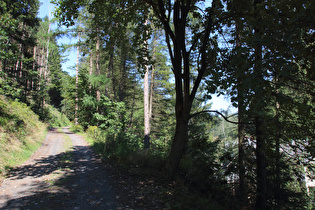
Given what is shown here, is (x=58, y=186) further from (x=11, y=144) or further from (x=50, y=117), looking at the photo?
(x=50, y=117)

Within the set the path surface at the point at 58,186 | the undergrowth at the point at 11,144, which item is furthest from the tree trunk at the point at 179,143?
the undergrowth at the point at 11,144

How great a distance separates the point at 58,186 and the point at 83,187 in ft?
2.39

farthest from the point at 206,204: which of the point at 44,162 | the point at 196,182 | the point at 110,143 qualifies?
the point at 44,162

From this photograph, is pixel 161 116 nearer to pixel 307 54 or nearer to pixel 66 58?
pixel 307 54

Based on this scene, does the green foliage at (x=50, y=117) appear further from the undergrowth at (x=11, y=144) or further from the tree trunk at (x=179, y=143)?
the tree trunk at (x=179, y=143)

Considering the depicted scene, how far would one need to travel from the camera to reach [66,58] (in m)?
37.7

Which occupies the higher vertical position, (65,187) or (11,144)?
(11,144)

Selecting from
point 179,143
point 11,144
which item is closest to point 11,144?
point 11,144

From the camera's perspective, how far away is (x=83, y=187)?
5289 millimetres

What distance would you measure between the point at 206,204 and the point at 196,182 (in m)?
1.73

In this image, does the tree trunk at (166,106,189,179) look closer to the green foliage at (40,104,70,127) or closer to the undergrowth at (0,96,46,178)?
the undergrowth at (0,96,46,178)

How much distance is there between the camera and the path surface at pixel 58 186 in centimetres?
428

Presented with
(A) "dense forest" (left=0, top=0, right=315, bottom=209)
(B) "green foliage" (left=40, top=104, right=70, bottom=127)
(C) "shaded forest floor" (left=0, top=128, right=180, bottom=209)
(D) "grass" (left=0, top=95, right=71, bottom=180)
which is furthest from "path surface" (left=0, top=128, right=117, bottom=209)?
(B) "green foliage" (left=40, top=104, right=70, bottom=127)

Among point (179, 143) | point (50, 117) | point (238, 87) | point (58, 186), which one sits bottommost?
point (58, 186)
